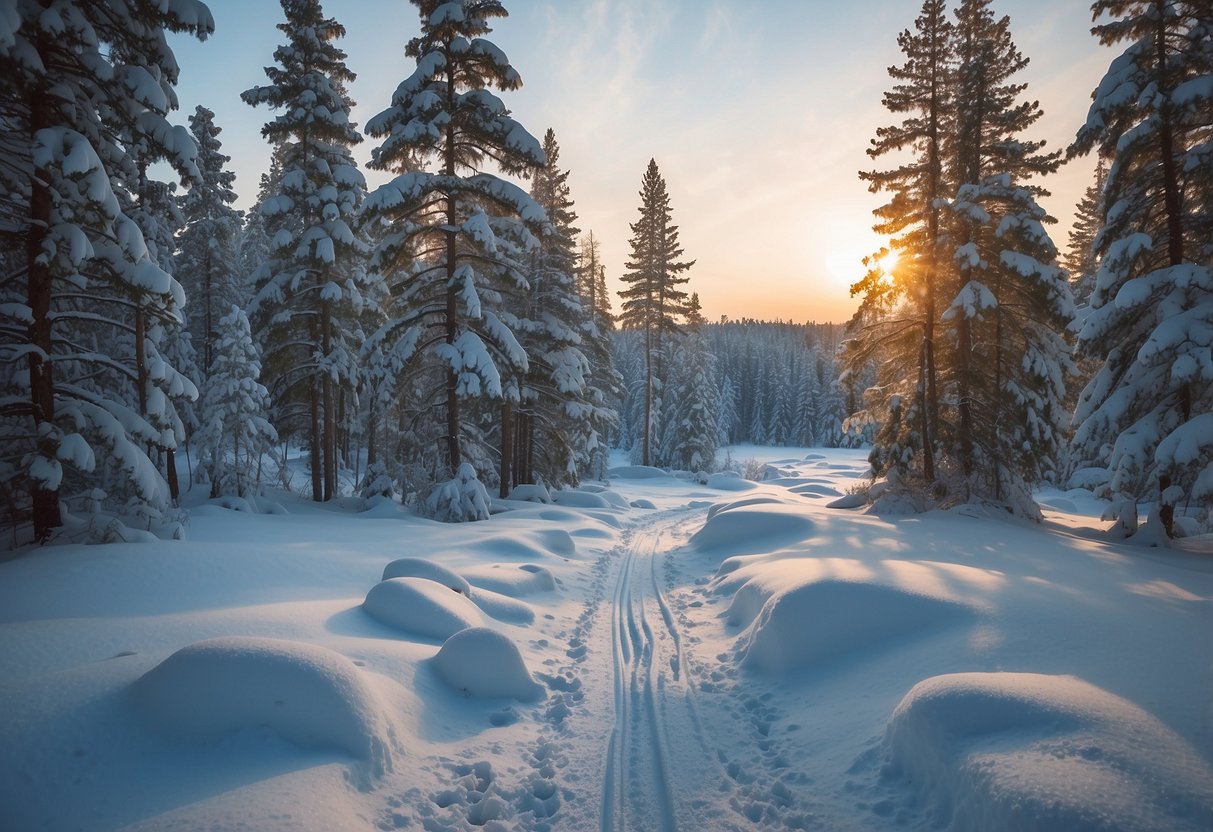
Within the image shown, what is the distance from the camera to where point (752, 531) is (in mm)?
13477

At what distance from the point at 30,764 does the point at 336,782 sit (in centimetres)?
174

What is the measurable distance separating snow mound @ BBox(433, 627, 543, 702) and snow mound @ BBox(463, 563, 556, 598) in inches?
120

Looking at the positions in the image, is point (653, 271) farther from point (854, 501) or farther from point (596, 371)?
point (854, 501)

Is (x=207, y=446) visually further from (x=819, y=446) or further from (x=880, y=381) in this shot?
(x=819, y=446)

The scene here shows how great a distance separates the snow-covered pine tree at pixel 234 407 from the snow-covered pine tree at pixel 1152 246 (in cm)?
2510

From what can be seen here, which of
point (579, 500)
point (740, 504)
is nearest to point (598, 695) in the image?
point (740, 504)

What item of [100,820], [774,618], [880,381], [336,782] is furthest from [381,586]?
[880,381]

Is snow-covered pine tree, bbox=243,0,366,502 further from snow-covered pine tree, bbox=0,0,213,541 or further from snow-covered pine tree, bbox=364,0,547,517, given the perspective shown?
snow-covered pine tree, bbox=0,0,213,541

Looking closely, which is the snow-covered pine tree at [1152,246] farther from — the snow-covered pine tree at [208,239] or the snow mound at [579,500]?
the snow-covered pine tree at [208,239]

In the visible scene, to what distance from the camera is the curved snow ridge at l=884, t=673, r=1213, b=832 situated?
289cm

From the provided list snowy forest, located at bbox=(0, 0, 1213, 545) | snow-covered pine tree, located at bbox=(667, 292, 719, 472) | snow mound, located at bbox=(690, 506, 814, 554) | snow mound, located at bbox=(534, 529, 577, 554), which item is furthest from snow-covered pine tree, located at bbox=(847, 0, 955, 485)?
snow-covered pine tree, located at bbox=(667, 292, 719, 472)

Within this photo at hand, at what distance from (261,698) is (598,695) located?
3.39m

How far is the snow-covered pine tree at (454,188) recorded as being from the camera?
44.6 ft

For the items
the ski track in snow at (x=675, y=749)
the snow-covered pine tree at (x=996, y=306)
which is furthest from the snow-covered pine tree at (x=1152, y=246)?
the ski track in snow at (x=675, y=749)
